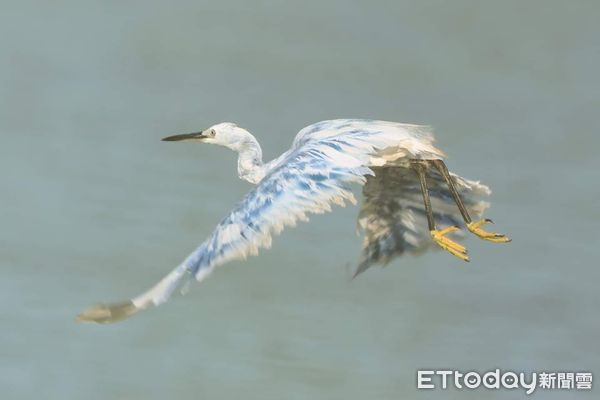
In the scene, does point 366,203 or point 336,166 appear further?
point 366,203

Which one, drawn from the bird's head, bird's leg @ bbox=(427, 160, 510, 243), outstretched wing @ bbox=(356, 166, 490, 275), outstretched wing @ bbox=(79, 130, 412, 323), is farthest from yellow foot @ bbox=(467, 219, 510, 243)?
the bird's head

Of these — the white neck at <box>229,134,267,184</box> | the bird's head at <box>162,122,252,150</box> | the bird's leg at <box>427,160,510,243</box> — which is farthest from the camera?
the bird's head at <box>162,122,252,150</box>

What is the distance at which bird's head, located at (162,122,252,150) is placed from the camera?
23.9ft

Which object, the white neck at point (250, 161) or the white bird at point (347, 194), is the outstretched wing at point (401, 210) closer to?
the white bird at point (347, 194)

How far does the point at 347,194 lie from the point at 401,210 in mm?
1054

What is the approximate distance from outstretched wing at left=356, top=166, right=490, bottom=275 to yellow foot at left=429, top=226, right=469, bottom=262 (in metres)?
0.17

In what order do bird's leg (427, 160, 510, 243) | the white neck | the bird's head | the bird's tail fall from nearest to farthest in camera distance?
the bird's tail → bird's leg (427, 160, 510, 243) → the white neck → the bird's head

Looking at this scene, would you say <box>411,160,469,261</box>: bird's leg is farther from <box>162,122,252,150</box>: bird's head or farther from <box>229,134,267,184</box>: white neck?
<box>162,122,252,150</box>: bird's head

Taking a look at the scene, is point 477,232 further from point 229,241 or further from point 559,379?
point 229,241

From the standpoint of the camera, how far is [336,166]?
21.3 ft

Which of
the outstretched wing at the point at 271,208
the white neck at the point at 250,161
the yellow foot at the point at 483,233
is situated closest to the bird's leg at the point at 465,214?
the yellow foot at the point at 483,233

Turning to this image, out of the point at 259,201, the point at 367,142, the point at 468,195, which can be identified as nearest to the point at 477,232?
the point at 468,195

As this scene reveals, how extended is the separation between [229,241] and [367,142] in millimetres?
741

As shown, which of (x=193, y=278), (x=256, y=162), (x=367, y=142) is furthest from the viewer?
(x=256, y=162)
